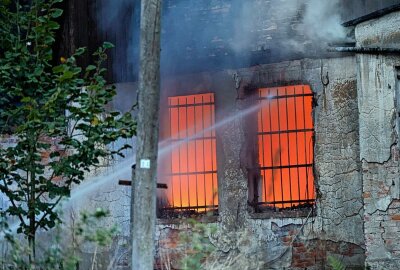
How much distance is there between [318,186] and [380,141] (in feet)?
3.76

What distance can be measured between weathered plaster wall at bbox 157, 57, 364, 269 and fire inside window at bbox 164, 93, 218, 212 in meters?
0.46

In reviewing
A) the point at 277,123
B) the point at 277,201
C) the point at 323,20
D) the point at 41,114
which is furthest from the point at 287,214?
the point at 41,114

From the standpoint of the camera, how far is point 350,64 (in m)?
9.49

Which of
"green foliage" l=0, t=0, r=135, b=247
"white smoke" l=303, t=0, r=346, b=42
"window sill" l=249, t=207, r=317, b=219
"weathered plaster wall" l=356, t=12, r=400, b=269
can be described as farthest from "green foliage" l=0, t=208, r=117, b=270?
"white smoke" l=303, t=0, r=346, b=42

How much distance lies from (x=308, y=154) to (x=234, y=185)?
3.98 feet

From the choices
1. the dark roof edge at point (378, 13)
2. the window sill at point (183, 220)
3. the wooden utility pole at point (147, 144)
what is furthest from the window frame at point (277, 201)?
the wooden utility pole at point (147, 144)

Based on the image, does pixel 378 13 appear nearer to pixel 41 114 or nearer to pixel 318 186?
pixel 318 186

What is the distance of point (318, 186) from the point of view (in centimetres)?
951

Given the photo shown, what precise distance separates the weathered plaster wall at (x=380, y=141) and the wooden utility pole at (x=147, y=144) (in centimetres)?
382

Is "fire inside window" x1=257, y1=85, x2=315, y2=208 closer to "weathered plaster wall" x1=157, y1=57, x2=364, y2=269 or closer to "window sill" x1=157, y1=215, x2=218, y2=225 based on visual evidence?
"weathered plaster wall" x1=157, y1=57, x2=364, y2=269

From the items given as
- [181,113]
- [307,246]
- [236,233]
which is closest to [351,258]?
[307,246]

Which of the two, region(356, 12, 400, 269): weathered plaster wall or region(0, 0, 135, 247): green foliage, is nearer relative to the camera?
region(0, 0, 135, 247): green foliage

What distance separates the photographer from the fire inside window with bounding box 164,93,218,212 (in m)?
10.5

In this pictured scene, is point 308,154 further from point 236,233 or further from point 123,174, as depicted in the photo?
point 123,174
